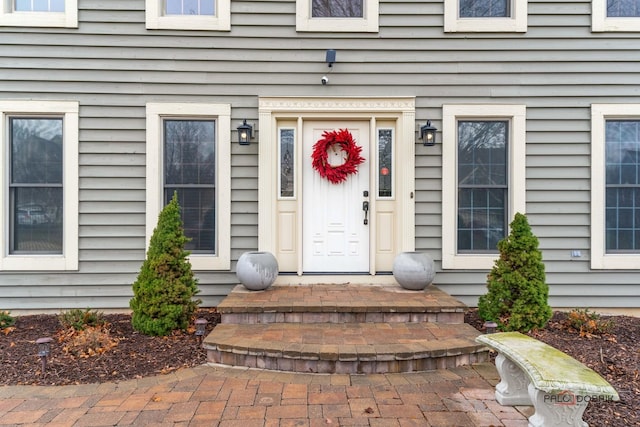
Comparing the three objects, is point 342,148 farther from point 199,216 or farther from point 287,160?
point 199,216

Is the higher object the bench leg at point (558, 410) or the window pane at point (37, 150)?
the window pane at point (37, 150)

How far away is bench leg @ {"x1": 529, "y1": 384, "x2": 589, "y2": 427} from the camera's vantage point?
2.22 meters

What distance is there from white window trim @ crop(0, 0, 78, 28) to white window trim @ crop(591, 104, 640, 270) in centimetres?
634

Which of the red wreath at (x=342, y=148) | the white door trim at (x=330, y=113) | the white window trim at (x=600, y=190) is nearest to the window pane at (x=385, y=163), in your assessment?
the white door trim at (x=330, y=113)

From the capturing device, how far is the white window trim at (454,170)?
4738 mm

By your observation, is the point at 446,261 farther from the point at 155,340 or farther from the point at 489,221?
the point at 155,340

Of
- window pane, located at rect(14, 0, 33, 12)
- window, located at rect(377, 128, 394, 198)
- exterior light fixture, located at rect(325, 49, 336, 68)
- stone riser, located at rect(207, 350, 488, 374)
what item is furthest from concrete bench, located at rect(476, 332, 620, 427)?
window pane, located at rect(14, 0, 33, 12)

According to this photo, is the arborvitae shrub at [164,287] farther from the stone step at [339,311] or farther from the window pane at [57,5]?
the window pane at [57,5]

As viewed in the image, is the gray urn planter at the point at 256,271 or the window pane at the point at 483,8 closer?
the gray urn planter at the point at 256,271

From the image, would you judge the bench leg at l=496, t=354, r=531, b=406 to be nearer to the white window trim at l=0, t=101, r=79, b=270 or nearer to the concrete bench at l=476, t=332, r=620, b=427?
the concrete bench at l=476, t=332, r=620, b=427

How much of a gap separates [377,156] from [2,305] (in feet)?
15.9

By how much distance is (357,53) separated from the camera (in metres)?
4.75

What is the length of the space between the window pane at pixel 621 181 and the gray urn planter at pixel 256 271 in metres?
4.15

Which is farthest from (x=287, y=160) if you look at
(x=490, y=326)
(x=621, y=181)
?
(x=621, y=181)
